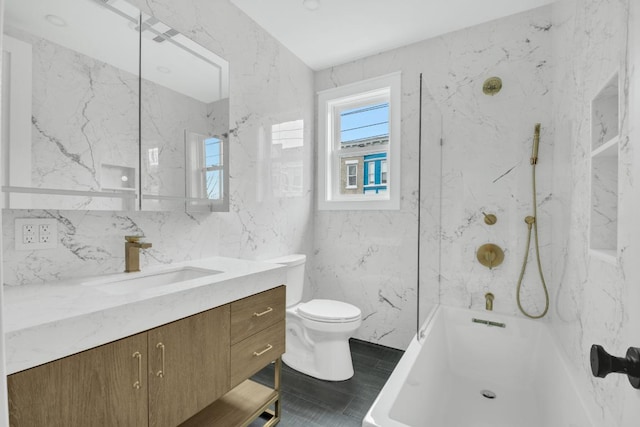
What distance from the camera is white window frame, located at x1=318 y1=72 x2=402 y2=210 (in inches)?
105

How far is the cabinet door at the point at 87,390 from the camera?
853mm

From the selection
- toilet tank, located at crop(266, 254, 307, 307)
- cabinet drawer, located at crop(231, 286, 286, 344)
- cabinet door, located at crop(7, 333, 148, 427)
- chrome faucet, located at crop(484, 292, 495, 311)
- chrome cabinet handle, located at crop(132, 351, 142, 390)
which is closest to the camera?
cabinet door, located at crop(7, 333, 148, 427)

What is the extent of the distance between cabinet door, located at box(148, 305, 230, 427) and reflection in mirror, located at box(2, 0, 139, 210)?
2.25 ft

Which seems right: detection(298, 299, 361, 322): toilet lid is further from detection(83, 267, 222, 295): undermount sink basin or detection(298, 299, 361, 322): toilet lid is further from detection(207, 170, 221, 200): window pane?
detection(207, 170, 221, 200): window pane

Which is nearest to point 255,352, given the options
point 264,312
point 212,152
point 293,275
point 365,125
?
point 264,312

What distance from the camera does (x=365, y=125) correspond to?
2.88 m

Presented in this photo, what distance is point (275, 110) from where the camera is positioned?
2.55 meters

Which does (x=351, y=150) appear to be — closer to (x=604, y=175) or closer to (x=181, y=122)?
(x=181, y=122)

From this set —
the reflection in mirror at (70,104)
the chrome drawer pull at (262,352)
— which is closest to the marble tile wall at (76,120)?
the reflection in mirror at (70,104)

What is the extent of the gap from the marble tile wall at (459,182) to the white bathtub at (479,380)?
222mm

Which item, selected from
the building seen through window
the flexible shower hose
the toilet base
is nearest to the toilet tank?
the toilet base

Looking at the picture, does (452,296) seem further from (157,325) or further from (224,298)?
(157,325)

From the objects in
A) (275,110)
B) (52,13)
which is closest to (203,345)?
(52,13)

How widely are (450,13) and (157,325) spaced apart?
101 inches
